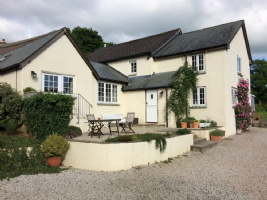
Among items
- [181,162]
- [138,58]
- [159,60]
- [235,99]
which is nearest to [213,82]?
[235,99]

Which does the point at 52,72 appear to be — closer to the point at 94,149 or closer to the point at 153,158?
the point at 94,149

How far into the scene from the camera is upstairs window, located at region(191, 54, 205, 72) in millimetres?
15008

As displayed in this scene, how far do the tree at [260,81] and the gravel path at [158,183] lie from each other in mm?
55129

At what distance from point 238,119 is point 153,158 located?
1000 centimetres

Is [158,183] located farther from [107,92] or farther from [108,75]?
[108,75]

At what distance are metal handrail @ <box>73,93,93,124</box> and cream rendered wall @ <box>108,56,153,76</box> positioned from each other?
18.4 ft

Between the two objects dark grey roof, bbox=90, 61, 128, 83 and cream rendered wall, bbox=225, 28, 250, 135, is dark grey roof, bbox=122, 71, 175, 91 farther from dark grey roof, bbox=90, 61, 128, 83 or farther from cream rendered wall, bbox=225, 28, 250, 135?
cream rendered wall, bbox=225, 28, 250, 135

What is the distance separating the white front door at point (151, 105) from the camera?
15.5 metres

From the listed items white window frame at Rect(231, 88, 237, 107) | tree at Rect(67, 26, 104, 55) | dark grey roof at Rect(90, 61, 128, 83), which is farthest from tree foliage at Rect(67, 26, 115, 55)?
white window frame at Rect(231, 88, 237, 107)

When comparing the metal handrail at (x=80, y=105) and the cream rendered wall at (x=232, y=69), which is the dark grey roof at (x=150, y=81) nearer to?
the cream rendered wall at (x=232, y=69)

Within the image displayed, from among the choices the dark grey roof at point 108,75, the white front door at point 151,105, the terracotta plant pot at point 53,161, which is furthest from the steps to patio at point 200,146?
the dark grey roof at point 108,75

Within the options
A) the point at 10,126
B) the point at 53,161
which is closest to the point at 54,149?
the point at 53,161

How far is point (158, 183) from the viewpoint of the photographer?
6.08 meters

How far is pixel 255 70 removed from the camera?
59656 mm
